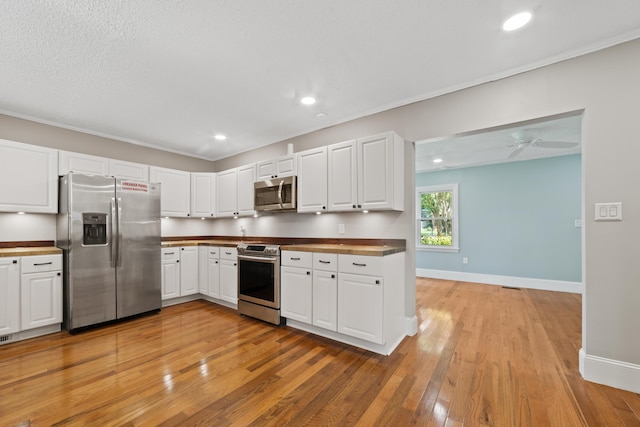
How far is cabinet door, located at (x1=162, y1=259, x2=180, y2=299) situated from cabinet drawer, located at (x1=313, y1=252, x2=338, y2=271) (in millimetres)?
2519

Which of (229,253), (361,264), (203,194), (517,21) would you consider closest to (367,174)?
(361,264)

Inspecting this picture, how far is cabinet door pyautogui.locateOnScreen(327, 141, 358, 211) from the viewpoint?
3102 mm

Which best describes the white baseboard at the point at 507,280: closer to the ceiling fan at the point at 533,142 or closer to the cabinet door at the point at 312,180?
the ceiling fan at the point at 533,142

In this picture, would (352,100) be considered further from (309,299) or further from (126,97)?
(126,97)

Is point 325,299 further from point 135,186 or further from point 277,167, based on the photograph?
point 135,186

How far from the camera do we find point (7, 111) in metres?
3.23

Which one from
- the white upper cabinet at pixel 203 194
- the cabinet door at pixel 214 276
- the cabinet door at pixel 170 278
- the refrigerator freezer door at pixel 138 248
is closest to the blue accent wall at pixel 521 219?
the cabinet door at pixel 214 276

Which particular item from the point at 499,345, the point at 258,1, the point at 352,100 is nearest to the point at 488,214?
the point at 499,345

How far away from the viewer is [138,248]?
369 cm

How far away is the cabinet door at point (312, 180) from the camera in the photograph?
336cm

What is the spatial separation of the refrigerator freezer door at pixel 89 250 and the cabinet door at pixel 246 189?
1674 millimetres

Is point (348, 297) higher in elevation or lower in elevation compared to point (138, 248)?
lower

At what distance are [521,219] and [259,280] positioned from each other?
522cm

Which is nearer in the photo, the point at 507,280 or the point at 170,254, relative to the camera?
the point at 170,254
